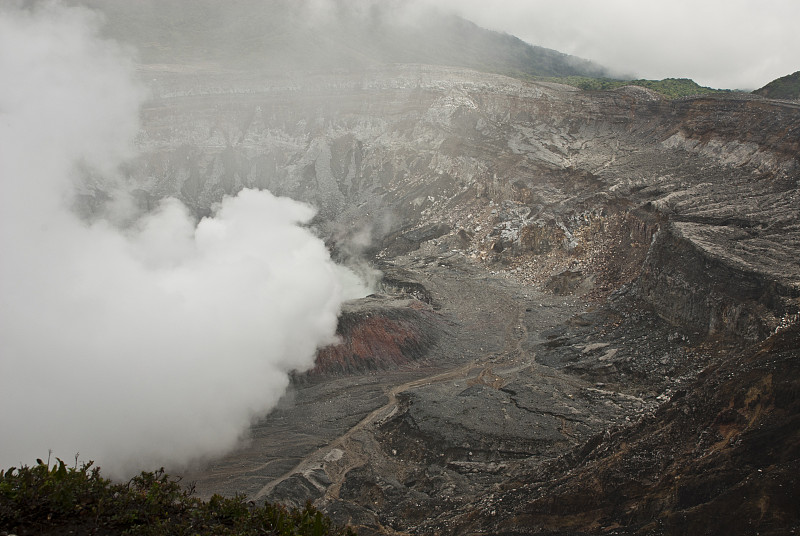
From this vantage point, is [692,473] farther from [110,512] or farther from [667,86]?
[667,86]

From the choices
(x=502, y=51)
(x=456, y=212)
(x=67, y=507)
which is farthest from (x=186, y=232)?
(x=502, y=51)

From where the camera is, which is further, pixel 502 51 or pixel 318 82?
pixel 502 51

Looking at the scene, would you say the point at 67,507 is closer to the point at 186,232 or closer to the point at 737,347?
the point at 737,347

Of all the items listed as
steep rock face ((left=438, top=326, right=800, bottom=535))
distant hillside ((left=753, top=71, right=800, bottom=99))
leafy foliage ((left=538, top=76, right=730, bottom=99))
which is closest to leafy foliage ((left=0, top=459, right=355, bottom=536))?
steep rock face ((left=438, top=326, right=800, bottom=535))

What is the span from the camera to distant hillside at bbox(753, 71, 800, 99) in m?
46.1

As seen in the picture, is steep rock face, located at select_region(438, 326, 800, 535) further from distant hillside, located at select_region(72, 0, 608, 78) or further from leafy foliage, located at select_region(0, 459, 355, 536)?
distant hillside, located at select_region(72, 0, 608, 78)

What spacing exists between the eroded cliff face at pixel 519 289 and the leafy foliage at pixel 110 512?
7.09 meters

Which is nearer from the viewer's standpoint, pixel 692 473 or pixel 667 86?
pixel 692 473

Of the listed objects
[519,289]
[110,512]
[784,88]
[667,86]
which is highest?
[667,86]

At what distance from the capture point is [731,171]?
35844 millimetres

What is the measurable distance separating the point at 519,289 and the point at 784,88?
32.6m

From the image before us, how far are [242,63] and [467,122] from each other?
2896 cm

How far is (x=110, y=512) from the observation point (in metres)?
9.52

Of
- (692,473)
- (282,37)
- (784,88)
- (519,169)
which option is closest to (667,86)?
(784,88)
